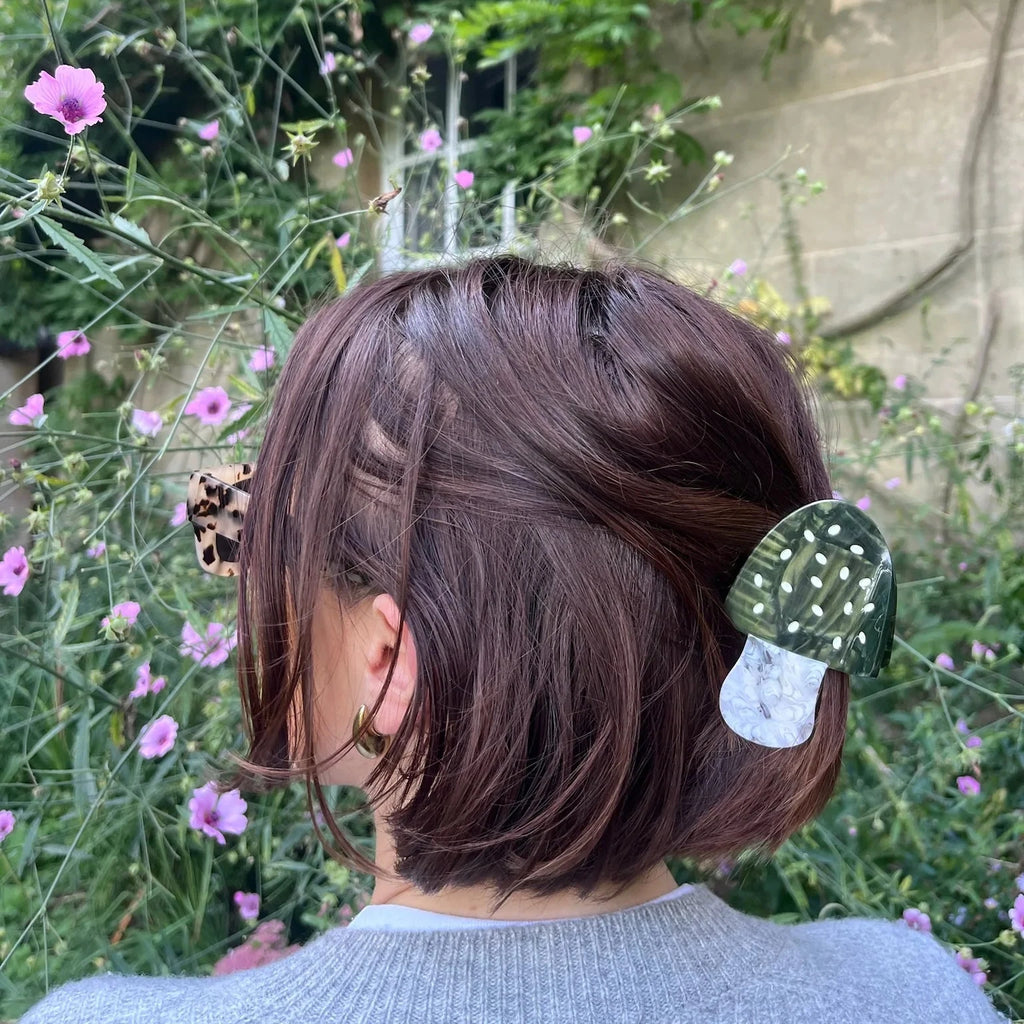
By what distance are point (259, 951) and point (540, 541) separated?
2.77 feet

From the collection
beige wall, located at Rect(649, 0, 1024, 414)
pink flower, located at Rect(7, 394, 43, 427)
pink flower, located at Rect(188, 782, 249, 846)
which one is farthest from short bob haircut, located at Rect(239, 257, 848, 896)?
beige wall, located at Rect(649, 0, 1024, 414)

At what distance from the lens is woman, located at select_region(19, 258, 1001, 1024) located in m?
0.53

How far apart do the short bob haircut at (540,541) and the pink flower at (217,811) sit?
1.22ft

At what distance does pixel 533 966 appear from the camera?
0.54m

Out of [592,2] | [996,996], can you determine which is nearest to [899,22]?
[592,2]

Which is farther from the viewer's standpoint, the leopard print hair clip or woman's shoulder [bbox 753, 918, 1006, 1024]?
the leopard print hair clip

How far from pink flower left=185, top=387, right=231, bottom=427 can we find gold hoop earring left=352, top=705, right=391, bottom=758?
0.60 m

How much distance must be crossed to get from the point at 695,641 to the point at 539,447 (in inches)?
7.7

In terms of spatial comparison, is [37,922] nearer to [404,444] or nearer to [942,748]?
[404,444]

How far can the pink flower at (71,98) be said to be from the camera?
66cm

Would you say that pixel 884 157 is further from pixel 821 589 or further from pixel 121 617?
pixel 121 617

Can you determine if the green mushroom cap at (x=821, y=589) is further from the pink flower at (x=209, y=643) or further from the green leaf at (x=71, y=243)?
the pink flower at (x=209, y=643)

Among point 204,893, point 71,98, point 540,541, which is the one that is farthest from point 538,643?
point 204,893

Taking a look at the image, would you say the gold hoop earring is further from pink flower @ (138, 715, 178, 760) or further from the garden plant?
pink flower @ (138, 715, 178, 760)
